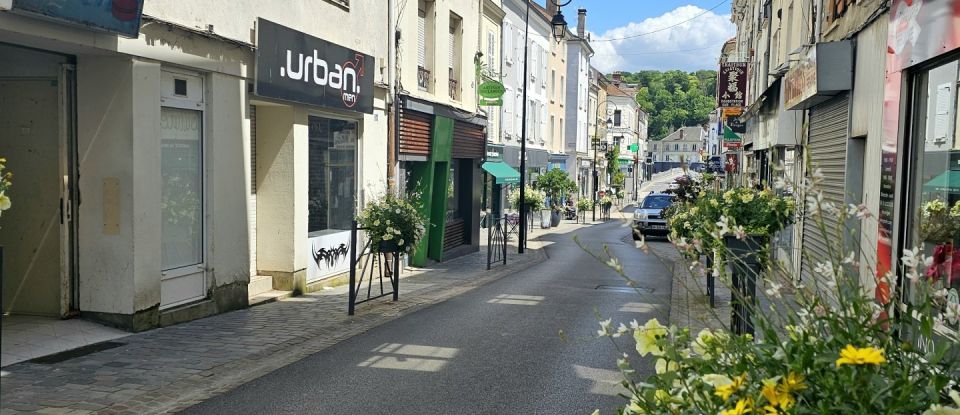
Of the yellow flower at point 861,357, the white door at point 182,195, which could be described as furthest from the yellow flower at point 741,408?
the white door at point 182,195

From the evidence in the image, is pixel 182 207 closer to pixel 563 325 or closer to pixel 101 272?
pixel 101 272

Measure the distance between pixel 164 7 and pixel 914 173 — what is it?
7618mm

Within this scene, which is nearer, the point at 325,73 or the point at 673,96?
the point at 325,73

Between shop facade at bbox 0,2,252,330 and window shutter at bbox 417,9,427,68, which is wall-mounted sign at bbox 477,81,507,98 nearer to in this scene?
window shutter at bbox 417,9,427,68

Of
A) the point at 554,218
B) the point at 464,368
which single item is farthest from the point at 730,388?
the point at 554,218

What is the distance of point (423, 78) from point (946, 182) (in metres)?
12.9

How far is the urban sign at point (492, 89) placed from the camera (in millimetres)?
21297

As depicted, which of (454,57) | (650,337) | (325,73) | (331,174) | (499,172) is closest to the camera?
(650,337)

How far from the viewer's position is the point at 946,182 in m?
6.35

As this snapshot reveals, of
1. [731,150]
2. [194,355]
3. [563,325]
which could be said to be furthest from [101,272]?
[731,150]

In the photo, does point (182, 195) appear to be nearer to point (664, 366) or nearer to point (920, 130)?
point (920, 130)

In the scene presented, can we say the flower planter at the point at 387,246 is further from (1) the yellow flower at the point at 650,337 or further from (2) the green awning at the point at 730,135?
(2) the green awning at the point at 730,135

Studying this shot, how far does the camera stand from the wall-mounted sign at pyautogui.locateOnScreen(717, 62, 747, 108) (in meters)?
23.8

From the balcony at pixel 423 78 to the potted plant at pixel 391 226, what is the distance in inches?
260
